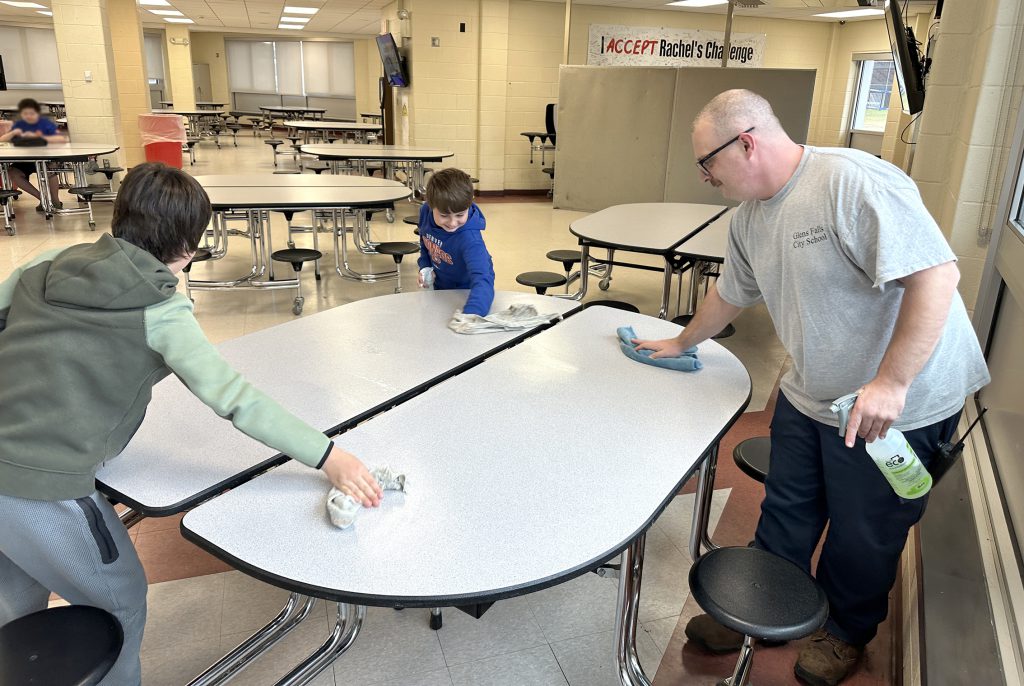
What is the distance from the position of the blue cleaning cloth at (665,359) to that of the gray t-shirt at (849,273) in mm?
314

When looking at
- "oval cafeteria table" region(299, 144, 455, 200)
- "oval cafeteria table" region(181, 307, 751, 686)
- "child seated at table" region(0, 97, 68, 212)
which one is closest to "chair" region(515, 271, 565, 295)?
"oval cafeteria table" region(181, 307, 751, 686)

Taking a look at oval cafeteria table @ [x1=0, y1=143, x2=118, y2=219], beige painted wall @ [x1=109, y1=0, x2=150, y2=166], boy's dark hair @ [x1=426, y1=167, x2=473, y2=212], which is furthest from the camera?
beige painted wall @ [x1=109, y1=0, x2=150, y2=166]

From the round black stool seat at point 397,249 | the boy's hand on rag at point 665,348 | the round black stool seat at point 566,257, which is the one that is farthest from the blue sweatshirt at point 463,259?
the round black stool seat at point 397,249

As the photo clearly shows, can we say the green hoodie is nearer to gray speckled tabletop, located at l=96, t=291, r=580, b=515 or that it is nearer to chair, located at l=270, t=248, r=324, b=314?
gray speckled tabletop, located at l=96, t=291, r=580, b=515

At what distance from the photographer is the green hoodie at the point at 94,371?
1180 millimetres

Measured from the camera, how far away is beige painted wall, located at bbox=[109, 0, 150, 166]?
11000 millimetres

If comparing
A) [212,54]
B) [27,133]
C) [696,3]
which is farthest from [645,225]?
[212,54]

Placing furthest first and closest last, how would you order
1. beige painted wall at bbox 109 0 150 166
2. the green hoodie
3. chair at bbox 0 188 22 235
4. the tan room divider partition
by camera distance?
beige painted wall at bbox 109 0 150 166 < the tan room divider partition < chair at bbox 0 188 22 235 < the green hoodie

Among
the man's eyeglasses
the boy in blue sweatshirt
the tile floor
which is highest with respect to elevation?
the man's eyeglasses

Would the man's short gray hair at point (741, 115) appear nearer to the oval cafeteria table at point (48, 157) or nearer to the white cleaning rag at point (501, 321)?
the white cleaning rag at point (501, 321)

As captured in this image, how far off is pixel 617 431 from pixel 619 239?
2.50 metres

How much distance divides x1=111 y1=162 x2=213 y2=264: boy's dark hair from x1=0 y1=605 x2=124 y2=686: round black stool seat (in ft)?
2.07

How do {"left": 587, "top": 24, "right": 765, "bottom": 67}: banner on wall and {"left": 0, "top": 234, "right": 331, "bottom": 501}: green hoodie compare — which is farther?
{"left": 587, "top": 24, "right": 765, "bottom": 67}: banner on wall

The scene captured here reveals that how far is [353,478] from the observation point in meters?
1.22
